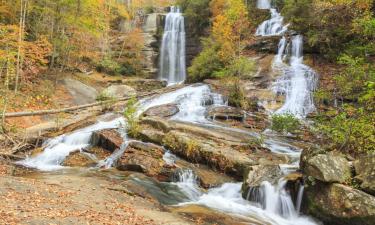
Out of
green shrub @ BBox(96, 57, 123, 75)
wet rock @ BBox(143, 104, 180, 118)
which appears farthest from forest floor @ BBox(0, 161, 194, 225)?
green shrub @ BBox(96, 57, 123, 75)

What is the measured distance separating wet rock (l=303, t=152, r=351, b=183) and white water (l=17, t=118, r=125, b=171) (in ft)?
27.3

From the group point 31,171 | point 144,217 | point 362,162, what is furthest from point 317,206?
point 31,171

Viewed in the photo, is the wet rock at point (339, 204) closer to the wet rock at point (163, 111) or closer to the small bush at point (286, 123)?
the small bush at point (286, 123)

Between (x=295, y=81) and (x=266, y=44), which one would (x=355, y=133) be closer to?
(x=295, y=81)

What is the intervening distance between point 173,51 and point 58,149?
22.8m

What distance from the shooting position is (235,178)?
11.3 metres

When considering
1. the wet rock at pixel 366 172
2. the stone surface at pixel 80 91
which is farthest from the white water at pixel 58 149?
the wet rock at pixel 366 172

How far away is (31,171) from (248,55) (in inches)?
730

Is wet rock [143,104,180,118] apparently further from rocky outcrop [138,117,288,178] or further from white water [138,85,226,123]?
rocky outcrop [138,117,288,178]

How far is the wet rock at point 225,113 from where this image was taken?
59.4ft

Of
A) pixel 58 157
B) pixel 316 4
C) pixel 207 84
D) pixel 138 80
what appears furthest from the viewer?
pixel 138 80

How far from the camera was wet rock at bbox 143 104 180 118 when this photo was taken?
18.6 metres

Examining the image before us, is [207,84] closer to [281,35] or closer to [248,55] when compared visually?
[248,55]

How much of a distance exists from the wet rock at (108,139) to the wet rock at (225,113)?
601 centimetres
